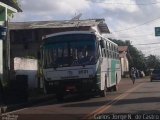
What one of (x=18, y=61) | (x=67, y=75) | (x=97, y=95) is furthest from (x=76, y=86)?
(x=18, y=61)

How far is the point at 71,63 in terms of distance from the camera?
985 inches

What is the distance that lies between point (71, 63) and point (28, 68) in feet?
41.0

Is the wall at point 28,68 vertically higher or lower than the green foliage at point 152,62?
lower

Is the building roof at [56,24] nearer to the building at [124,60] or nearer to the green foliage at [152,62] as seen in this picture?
the building at [124,60]

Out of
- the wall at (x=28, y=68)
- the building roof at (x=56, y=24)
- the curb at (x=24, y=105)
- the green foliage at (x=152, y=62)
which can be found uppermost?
the building roof at (x=56, y=24)

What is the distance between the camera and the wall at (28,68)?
34.2 metres

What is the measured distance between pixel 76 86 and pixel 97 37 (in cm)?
273

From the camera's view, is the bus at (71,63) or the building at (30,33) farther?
the building at (30,33)

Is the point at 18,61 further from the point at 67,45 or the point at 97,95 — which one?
the point at 67,45

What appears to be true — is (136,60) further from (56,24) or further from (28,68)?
(28,68)

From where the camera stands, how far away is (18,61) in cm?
3441

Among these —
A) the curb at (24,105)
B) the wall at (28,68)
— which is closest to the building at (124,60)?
the wall at (28,68)

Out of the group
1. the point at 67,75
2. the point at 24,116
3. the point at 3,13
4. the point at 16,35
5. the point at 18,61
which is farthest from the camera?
the point at 16,35

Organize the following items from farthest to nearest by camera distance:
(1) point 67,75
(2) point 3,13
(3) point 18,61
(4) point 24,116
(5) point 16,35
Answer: (5) point 16,35
(3) point 18,61
(2) point 3,13
(1) point 67,75
(4) point 24,116
